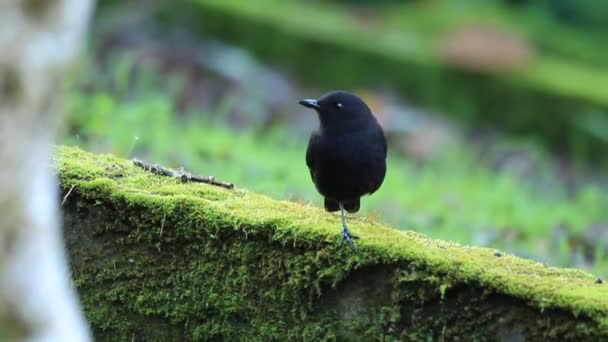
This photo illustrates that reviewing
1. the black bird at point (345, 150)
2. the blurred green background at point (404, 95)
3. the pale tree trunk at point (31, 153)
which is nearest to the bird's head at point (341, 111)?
the black bird at point (345, 150)

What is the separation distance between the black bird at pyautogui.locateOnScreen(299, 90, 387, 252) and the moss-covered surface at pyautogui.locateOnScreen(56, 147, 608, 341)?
0.13m

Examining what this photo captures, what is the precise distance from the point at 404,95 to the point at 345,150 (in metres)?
7.90

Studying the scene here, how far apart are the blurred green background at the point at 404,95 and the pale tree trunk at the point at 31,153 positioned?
12.5 feet

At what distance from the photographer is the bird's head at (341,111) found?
374 centimetres

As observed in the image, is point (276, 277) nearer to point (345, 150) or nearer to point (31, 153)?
point (345, 150)

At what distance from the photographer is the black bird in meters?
3.66

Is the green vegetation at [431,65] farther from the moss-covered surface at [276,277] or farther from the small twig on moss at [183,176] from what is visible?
the moss-covered surface at [276,277]

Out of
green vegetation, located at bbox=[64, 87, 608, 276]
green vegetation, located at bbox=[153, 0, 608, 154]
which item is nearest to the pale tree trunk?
green vegetation, located at bbox=[64, 87, 608, 276]

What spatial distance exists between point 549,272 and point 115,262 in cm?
158

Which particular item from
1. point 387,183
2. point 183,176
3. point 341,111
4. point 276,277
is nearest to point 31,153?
point 276,277

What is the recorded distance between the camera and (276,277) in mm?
3318

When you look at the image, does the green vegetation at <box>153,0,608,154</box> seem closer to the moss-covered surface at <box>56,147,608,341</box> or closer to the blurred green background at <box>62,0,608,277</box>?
the blurred green background at <box>62,0,608,277</box>

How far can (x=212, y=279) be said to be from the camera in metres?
3.40

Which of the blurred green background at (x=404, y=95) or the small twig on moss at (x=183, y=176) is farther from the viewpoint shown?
the blurred green background at (x=404, y=95)
